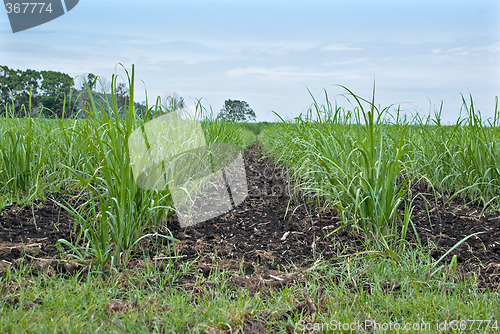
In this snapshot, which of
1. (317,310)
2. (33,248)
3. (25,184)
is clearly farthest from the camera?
(25,184)

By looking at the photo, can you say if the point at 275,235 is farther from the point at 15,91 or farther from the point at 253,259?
the point at 15,91

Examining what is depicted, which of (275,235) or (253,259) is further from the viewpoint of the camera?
(275,235)

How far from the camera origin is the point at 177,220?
3.09 meters

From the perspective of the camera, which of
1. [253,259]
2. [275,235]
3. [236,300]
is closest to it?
[236,300]

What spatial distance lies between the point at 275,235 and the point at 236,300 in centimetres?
95

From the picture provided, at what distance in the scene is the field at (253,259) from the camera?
70.4 inches

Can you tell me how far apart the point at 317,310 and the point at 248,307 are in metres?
0.31

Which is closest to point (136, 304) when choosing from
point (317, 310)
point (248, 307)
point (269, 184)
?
point (248, 307)

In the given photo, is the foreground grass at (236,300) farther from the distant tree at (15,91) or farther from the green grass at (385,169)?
the distant tree at (15,91)

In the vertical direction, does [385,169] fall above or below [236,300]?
above

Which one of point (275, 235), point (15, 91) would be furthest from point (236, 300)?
point (15, 91)

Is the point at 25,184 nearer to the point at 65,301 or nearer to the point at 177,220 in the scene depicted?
the point at 177,220

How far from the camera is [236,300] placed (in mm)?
1988

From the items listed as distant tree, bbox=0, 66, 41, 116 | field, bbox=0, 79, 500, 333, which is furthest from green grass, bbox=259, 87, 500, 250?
distant tree, bbox=0, 66, 41, 116
